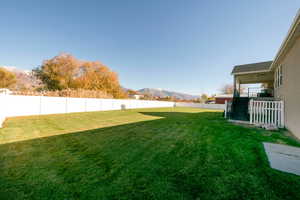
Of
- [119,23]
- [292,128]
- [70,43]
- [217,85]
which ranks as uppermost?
[119,23]

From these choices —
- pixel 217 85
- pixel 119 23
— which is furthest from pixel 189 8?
pixel 217 85

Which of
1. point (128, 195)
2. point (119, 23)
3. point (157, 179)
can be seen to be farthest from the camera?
point (119, 23)

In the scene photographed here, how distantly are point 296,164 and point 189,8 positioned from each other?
11.2m

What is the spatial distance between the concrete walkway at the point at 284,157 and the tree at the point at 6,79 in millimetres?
32868

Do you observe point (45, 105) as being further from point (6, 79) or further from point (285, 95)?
→ point (6, 79)

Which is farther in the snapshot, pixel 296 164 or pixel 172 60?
pixel 172 60

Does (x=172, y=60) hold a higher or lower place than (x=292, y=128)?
higher

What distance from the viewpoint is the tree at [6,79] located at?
20.6m

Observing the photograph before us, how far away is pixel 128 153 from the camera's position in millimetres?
2516

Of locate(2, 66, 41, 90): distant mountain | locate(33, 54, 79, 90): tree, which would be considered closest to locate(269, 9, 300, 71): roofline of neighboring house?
locate(2, 66, 41, 90): distant mountain

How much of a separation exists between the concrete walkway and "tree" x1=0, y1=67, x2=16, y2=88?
32868mm

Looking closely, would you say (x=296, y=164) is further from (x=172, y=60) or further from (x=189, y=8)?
(x=172, y=60)

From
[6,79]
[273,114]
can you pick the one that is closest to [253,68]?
[273,114]

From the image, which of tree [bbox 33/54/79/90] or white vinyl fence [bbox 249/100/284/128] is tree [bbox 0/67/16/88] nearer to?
tree [bbox 33/54/79/90]
